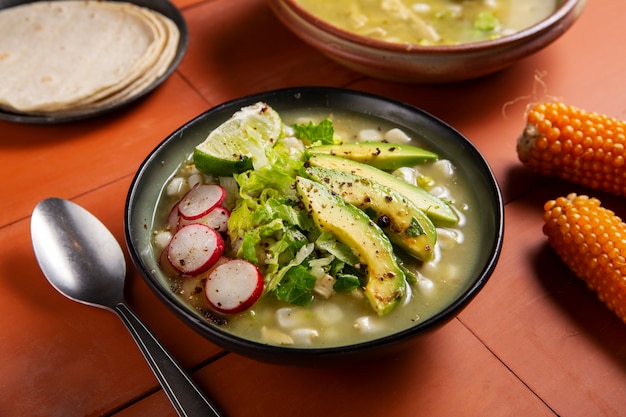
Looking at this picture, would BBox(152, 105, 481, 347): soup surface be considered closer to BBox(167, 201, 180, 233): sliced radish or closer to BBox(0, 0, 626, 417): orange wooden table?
BBox(167, 201, 180, 233): sliced radish

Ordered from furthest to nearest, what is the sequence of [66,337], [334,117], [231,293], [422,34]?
1. [422,34]
2. [334,117]
3. [66,337]
4. [231,293]

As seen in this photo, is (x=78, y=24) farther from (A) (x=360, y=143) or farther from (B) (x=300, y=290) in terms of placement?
(B) (x=300, y=290)

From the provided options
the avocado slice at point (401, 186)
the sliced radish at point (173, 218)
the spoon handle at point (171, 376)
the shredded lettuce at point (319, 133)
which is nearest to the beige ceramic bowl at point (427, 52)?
the shredded lettuce at point (319, 133)

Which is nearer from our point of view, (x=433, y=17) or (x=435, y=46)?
(x=435, y=46)

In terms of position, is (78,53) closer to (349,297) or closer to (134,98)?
(134,98)

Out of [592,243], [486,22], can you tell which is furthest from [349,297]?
[486,22]

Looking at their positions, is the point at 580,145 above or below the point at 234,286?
above

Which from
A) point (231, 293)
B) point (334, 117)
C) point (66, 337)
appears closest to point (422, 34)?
point (334, 117)

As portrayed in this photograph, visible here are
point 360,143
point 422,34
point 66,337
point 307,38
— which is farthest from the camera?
point 422,34
